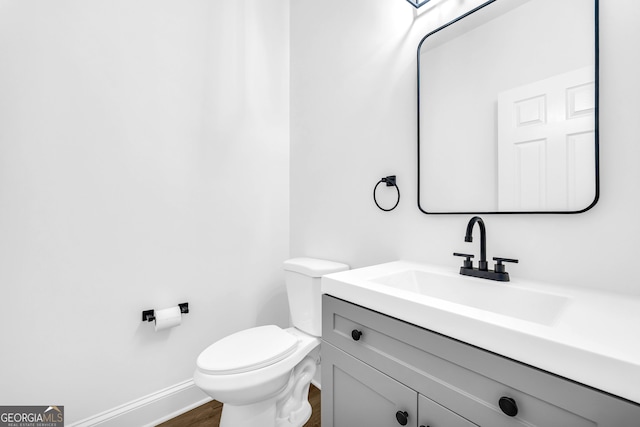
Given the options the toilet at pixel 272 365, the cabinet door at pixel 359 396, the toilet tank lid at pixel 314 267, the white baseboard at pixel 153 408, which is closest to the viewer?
the cabinet door at pixel 359 396

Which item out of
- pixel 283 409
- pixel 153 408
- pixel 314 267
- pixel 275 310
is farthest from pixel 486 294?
pixel 153 408

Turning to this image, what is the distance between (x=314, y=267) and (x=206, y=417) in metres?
1.03

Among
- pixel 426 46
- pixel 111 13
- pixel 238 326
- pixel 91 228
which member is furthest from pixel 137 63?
pixel 238 326

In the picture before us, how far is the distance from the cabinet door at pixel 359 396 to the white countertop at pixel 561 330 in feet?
0.68

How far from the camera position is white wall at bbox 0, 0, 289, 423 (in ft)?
3.77

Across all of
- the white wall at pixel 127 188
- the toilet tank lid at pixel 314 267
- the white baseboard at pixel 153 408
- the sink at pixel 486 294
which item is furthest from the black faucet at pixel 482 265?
the white baseboard at pixel 153 408

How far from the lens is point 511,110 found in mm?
962

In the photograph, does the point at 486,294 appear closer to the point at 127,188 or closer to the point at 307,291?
the point at 307,291

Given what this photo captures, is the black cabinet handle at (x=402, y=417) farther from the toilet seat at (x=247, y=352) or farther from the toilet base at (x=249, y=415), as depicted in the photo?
the toilet base at (x=249, y=415)

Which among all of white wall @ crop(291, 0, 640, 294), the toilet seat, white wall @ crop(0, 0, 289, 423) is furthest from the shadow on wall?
the toilet seat

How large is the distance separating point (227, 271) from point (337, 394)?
1052 mm

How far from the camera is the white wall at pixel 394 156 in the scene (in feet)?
2.53

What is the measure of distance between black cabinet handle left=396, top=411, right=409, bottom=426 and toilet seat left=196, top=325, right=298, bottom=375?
0.60 metres

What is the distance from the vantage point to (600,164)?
2.64 feet
